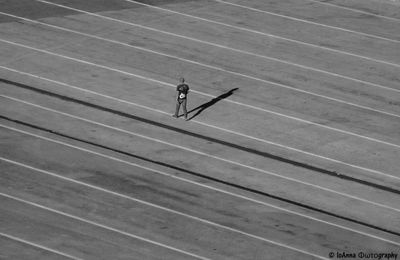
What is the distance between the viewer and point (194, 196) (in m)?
28.1

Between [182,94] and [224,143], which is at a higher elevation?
[182,94]

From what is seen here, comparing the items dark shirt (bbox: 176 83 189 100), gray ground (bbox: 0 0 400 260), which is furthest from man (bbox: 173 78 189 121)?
gray ground (bbox: 0 0 400 260)

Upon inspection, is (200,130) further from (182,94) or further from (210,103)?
(210,103)

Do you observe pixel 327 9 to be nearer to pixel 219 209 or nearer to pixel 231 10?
pixel 231 10

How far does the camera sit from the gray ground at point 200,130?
26016 millimetres

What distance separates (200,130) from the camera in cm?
3266

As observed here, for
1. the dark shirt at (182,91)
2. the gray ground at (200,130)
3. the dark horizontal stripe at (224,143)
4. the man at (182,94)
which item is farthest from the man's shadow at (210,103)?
the dark horizontal stripe at (224,143)

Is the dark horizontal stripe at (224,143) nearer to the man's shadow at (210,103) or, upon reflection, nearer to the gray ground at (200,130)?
the gray ground at (200,130)

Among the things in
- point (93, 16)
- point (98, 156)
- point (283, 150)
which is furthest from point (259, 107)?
point (93, 16)

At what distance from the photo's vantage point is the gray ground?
26016mm

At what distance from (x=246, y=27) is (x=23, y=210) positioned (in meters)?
17.1

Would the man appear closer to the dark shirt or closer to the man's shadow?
the dark shirt

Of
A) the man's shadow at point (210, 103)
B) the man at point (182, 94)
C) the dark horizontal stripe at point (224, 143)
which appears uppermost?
the man at point (182, 94)

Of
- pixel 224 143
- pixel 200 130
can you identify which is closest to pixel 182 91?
pixel 200 130
